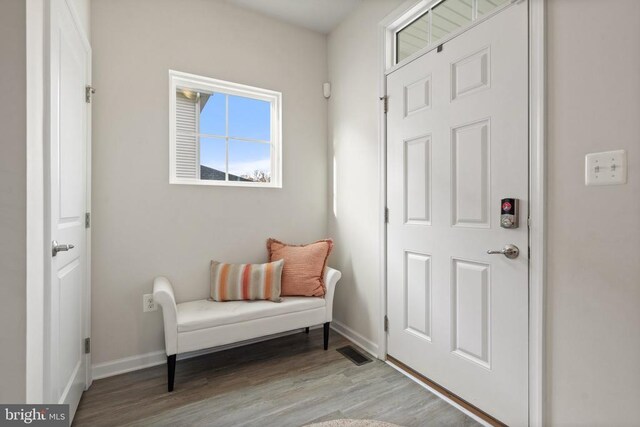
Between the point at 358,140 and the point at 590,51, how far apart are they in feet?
4.92

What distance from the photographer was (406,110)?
2041 mm

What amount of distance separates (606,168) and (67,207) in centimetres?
231

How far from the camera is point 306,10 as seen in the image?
2.53 meters

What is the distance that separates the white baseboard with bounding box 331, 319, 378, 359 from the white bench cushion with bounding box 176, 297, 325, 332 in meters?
0.44

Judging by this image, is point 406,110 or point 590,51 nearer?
point 590,51

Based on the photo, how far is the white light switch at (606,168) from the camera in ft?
3.66

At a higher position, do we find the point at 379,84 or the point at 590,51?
the point at 379,84

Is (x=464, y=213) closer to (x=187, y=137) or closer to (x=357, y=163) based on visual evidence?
(x=357, y=163)

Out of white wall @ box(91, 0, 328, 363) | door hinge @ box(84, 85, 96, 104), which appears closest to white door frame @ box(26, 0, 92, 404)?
door hinge @ box(84, 85, 96, 104)

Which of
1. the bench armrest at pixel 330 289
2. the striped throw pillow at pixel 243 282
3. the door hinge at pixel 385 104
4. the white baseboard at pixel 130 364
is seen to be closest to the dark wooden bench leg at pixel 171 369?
the white baseboard at pixel 130 364

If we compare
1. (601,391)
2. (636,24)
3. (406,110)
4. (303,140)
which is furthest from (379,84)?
(601,391)

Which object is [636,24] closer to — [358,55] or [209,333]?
[358,55]

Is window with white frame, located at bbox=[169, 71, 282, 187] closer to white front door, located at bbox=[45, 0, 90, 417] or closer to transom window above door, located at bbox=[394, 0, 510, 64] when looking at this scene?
white front door, located at bbox=[45, 0, 90, 417]

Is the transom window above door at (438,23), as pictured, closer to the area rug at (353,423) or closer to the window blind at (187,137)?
the window blind at (187,137)
